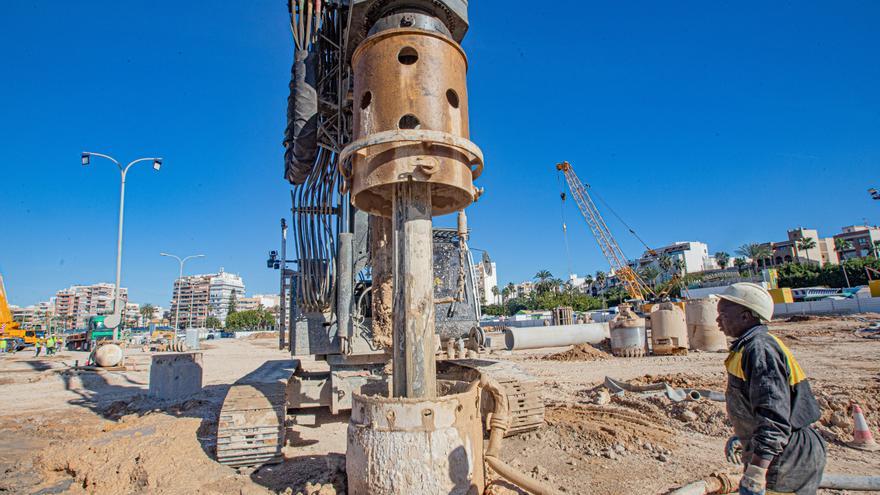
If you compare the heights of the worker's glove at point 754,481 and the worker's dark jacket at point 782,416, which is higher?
the worker's dark jacket at point 782,416

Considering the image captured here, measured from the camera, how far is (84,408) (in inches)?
425

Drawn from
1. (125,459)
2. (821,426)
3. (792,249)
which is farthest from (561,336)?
(792,249)

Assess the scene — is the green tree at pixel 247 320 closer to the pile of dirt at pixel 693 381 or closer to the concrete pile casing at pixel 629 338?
the concrete pile casing at pixel 629 338

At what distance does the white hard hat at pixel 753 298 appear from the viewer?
2.81 meters

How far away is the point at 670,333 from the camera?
17.2m

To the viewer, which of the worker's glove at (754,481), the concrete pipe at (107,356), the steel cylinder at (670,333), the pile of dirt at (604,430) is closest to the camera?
the worker's glove at (754,481)

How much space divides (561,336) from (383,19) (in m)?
16.7

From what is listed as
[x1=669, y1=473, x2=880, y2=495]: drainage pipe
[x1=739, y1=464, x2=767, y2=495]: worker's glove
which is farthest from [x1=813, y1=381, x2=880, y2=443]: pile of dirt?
[x1=739, y1=464, x2=767, y2=495]: worker's glove

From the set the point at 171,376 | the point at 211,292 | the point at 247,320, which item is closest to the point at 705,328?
the point at 171,376

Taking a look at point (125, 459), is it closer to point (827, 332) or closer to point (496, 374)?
point (496, 374)

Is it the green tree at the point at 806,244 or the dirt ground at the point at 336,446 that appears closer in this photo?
the dirt ground at the point at 336,446

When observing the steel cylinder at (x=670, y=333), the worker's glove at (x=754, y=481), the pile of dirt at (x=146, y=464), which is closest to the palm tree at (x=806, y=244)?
the steel cylinder at (x=670, y=333)

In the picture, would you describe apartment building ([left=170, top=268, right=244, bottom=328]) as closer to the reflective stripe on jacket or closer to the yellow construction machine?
the yellow construction machine

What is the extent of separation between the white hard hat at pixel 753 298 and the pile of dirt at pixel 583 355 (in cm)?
1580
